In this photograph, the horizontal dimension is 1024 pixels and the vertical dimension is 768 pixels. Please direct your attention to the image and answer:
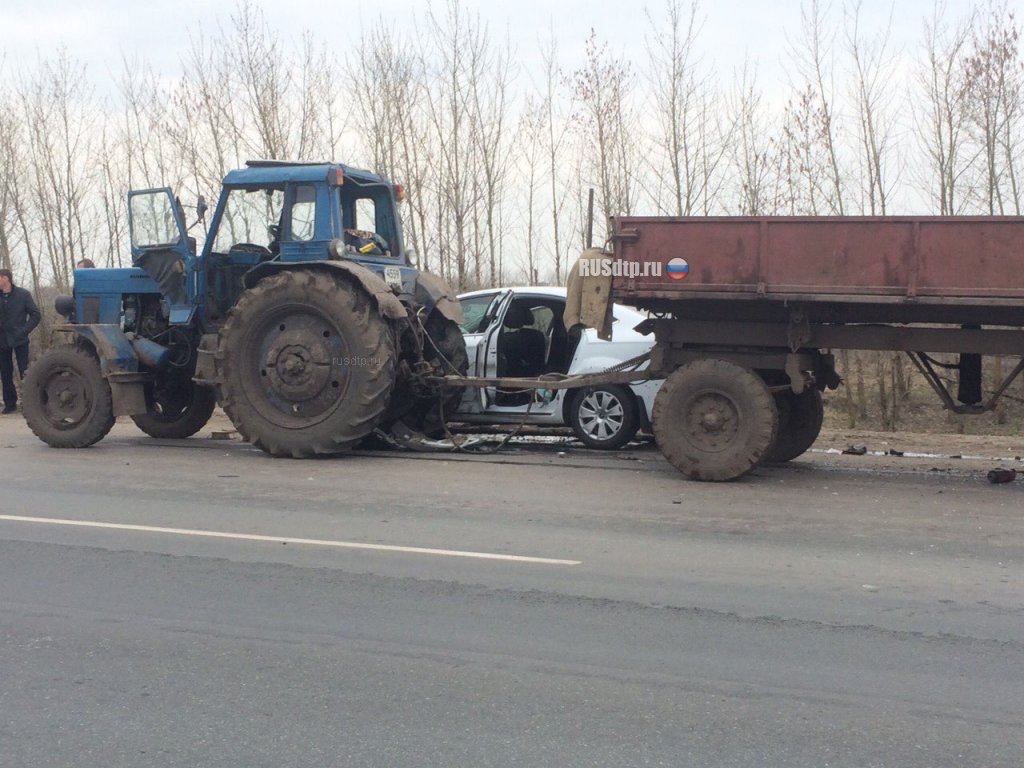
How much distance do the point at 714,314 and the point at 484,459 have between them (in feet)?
9.11

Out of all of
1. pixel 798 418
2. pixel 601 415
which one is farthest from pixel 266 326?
pixel 798 418

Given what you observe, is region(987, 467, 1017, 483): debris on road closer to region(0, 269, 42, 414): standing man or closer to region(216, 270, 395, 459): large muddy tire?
region(216, 270, 395, 459): large muddy tire

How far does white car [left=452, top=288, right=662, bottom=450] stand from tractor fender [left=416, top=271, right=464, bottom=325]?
43 cm

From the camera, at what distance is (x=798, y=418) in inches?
441

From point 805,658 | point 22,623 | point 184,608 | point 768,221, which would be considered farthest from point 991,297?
point 22,623

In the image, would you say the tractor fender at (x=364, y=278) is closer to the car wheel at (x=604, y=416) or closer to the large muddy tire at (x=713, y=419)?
the car wheel at (x=604, y=416)

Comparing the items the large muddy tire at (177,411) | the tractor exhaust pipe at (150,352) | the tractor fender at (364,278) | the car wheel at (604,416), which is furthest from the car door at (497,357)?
the tractor exhaust pipe at (150,352)

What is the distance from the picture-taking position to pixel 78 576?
6.62 metres

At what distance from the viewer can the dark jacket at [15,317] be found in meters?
16.3

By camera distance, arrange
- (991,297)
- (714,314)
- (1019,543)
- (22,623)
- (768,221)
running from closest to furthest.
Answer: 1. (22,623)
2. (1019,543)
3. (991,297)
4. (768,221)
5. (714,314)

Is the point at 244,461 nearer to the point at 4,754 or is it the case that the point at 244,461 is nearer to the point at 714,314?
the point at 714,314

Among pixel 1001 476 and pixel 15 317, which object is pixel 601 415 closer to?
pixel 1001 476

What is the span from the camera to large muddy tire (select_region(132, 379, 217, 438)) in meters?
13.4

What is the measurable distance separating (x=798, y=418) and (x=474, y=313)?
4023 millimetres
